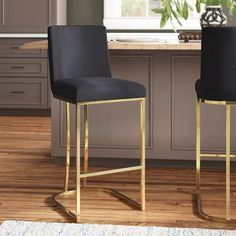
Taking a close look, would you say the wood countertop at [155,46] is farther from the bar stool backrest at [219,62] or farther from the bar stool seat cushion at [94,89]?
the bar stool backrest at [219,62]

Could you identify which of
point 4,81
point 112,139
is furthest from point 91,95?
point 4,81

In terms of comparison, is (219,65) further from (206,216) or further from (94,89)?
(206,216)

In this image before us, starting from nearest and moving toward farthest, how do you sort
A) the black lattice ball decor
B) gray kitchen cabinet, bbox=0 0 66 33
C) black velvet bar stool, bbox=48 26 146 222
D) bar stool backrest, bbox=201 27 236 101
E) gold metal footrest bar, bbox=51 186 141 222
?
bar stool backrest, bbox=201 27 236 101 < black velvet bar stool, bbox=48 26 146 222 < gold metal footrest bar, bbox=51 186 141 222 < the black lattice ball decor < gray kitchen cabinet, bbox=0 0 66 33

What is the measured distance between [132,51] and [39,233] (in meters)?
1.71

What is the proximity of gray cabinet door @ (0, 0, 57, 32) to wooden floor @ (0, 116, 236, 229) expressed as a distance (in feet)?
7.79

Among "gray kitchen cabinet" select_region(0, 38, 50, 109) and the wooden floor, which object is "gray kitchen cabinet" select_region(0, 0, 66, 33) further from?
the wooden floor

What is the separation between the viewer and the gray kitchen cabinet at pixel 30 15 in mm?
6914

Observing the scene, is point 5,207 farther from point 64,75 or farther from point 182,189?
point 182,189

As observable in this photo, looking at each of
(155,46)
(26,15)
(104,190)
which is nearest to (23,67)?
(26,15)

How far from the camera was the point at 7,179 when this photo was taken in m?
3.96

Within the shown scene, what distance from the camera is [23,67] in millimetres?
6980

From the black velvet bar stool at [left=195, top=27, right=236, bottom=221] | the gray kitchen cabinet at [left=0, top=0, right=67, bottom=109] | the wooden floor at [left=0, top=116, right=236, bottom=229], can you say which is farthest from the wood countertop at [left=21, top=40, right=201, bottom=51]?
the gray kitchen cabinet at [left=0, top=0, right=67, bottom=109]

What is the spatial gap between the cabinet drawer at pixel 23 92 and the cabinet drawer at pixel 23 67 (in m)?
0.06

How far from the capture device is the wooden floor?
3145 mm
